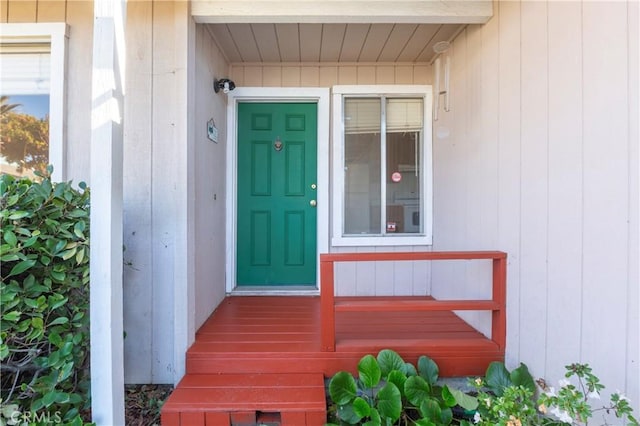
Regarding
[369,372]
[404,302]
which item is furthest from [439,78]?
[369,372]

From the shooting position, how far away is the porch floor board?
1.56m

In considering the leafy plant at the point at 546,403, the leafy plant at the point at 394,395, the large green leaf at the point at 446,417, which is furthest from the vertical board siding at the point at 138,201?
the leafy plant at the point at 546,403

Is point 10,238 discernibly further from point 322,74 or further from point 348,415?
point 322,74

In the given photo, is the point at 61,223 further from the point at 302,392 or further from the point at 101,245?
the point at 302,392

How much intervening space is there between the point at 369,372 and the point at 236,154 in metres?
2.23

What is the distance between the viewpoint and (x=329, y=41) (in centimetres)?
256

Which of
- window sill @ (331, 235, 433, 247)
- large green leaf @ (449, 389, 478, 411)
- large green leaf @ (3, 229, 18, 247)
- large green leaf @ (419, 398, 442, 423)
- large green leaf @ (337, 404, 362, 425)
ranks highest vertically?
large green leaf @ (3, 229, 18, 247)

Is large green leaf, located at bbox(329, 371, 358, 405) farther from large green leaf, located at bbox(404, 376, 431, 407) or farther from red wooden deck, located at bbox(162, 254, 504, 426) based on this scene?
large green leaf, located at bbox(404, 376, 431, 407)

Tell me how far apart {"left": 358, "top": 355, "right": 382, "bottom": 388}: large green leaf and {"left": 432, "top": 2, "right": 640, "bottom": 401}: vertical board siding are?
0.83 metres

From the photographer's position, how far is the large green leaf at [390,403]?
1494mm

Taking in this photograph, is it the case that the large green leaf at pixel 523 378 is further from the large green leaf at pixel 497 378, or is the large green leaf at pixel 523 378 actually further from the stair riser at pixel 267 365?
the stair riser at pixel 267 365

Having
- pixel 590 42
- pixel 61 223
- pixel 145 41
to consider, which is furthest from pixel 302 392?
pixel 145 41

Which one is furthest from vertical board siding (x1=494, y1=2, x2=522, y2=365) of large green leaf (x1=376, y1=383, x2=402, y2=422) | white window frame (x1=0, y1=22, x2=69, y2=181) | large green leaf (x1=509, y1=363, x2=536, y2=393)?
white window frame (x1=0, y1=22, x2=69, y2=181)

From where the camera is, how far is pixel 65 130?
6.67 feet
